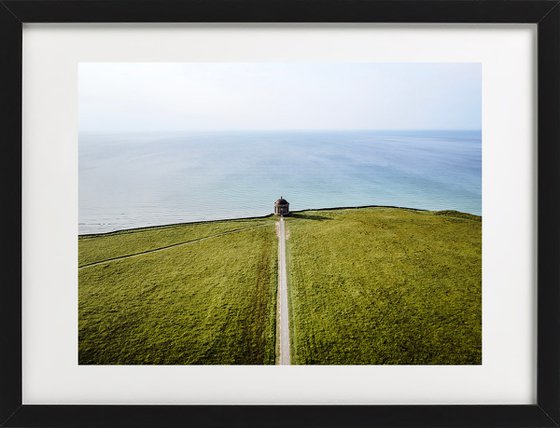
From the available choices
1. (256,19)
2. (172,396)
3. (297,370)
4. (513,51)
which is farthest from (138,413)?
(513,51)

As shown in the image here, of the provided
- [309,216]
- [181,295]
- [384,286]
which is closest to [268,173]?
[309,216]

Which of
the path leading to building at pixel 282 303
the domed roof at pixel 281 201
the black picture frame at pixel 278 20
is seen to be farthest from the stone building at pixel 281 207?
the black picture frame at pixel 278 20

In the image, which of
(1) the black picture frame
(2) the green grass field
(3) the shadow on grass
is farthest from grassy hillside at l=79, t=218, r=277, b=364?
(1) the black picture frame

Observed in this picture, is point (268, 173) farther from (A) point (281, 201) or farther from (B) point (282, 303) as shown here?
(B) point (282, 303)

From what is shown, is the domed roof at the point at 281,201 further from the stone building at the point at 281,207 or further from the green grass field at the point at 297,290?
the green grass field at the point at 297,290

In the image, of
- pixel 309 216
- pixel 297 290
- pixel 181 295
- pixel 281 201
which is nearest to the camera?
pixel 181 295

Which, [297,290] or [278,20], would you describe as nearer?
[278,20]
